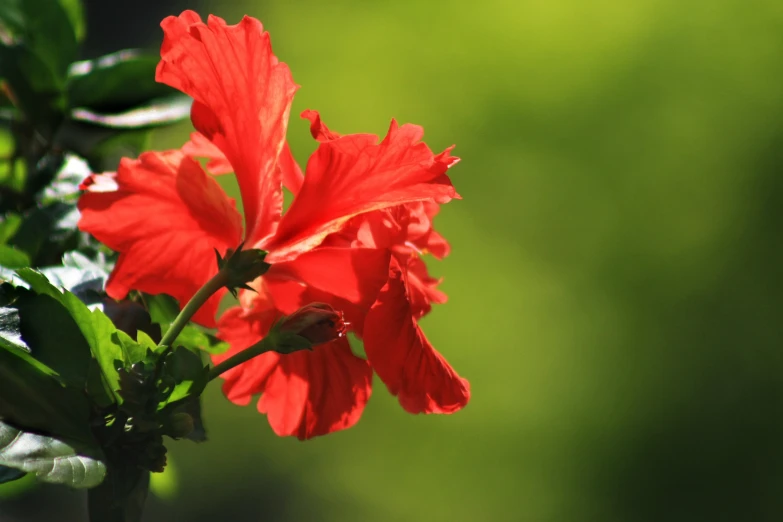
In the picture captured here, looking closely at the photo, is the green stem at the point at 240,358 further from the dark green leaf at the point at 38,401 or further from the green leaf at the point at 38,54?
the green leaf at the point at 38,54

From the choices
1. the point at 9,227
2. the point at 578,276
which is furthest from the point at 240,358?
the point at 578,276

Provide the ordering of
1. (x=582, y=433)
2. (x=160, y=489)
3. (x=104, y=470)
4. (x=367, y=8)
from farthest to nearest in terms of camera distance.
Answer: (x=367, y=8)
(x=582, y=433)
(x=160, y=489)
(x=104, y=470)

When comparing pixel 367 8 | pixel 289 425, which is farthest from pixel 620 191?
pixel 289 425

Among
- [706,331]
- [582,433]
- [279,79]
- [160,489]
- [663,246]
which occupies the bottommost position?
[582,433]

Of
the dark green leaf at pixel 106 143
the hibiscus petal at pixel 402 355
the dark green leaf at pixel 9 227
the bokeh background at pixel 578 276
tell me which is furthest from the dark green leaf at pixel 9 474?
the bokeh background at pixel 578 276

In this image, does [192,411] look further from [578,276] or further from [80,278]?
[578,276]

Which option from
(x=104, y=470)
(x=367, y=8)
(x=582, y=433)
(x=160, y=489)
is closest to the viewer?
(x=104, y=470)

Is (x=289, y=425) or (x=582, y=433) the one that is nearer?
(x=289, y=425)

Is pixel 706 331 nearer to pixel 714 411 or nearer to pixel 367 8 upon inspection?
pixel 714 411
